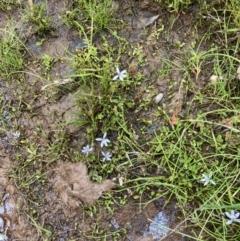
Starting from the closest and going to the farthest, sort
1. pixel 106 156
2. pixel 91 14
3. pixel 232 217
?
pixel 232 217 → pixel 106 156 → pixel 91 14

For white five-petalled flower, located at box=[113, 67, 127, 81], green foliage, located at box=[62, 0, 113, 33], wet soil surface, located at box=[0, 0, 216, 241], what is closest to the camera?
wet soil surface, located at box=[0, 0, 216, 241]

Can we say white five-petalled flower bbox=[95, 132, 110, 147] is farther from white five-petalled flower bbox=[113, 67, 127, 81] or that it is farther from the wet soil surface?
white five-petalled flower bbox=[113, 67, 127, 81]

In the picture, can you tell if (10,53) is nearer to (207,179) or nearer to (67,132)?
(67,132)

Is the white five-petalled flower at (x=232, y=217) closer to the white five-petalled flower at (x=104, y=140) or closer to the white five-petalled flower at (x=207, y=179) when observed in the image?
the white five-petalled flower at (x=207, y=179)

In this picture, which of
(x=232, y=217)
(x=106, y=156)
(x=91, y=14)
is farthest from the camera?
(x=91, y=14)

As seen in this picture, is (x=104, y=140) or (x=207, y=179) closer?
(x=207, y=179)

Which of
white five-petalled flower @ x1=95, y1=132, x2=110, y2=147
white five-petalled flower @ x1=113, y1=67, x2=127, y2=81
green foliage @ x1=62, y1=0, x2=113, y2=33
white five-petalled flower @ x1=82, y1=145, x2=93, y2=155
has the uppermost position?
green foliage @ x1=62, y1=0, x2=113, y2=33

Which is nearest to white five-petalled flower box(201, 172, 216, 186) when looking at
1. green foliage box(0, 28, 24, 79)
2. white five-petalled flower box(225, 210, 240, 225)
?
white five-petalled flower box(225, 210, 240, 225)

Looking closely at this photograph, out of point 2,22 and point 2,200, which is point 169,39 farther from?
point 2,200

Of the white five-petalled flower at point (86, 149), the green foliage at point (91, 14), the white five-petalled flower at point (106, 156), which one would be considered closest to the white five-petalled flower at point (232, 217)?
the white five-petalled flower at point (106, 156)

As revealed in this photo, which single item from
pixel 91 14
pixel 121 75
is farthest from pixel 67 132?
pixel 91 14
